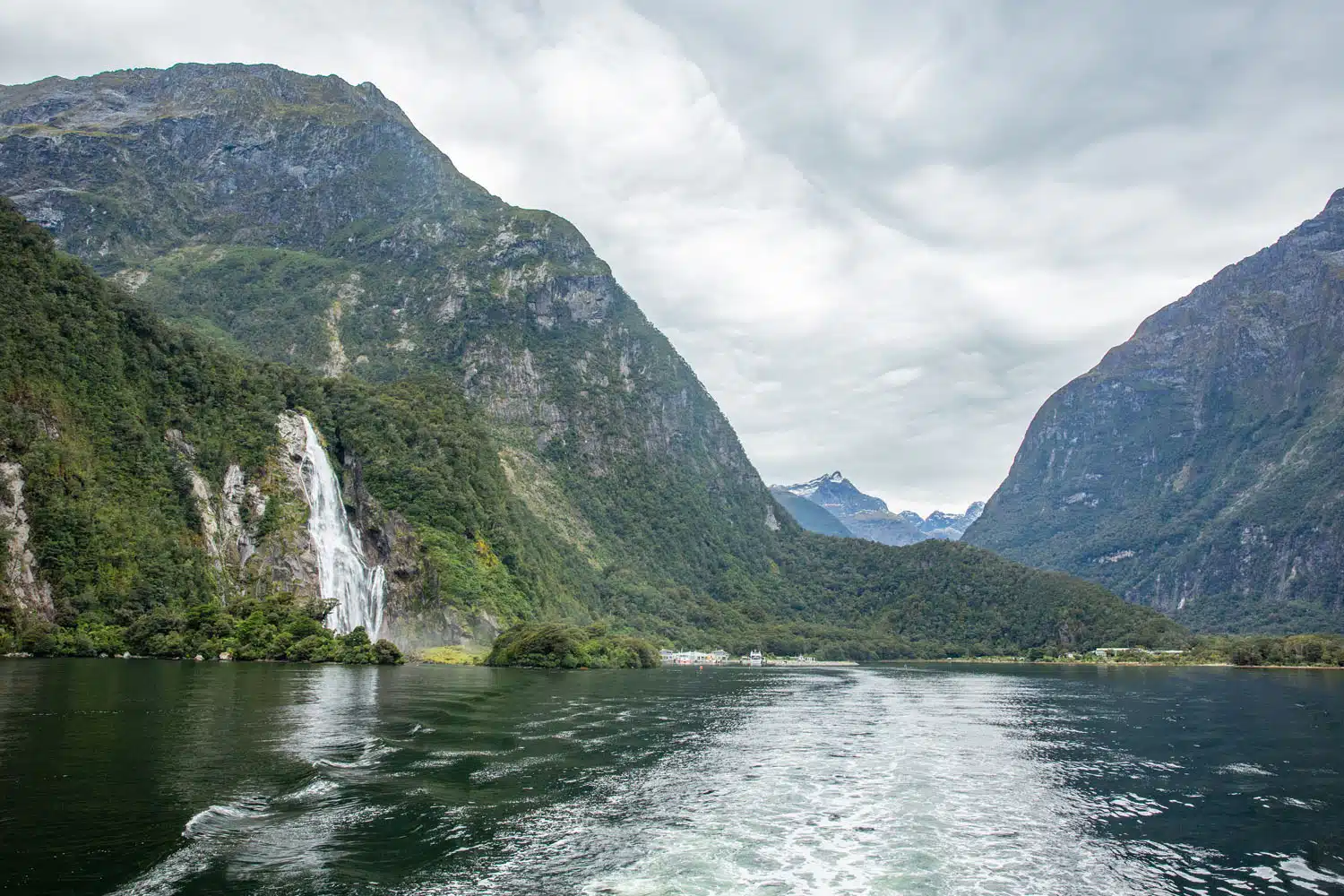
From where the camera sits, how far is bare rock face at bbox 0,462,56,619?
3428 inches

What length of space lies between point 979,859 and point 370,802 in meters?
19.2

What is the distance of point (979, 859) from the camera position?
2584 cm

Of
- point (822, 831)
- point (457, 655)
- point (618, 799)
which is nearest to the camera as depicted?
point (822, 831)

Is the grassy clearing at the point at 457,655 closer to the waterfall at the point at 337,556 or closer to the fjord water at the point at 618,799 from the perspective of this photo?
the waterfall at the point at 337,556

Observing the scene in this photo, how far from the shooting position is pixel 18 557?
8881 cm

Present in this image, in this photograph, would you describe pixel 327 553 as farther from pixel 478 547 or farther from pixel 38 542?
pixel 38 542

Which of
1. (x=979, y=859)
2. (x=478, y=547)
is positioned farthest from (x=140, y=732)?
(x=478, y=547)

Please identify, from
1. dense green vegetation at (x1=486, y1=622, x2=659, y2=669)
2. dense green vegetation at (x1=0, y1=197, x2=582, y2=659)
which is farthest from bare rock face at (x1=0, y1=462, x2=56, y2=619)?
dense green vegetation at (x1=486, y1=622, x2=659, y2=669)

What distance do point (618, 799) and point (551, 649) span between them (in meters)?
95.3

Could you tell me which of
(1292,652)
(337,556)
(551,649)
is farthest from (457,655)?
(1292,652)

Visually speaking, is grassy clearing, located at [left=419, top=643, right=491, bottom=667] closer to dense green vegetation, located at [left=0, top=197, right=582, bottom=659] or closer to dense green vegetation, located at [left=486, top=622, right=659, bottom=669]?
dense green vegetation, located at [left=486, top=622, right=659, bottom=669]

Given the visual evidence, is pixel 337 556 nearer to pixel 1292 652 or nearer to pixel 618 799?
Result: pixel 618 799

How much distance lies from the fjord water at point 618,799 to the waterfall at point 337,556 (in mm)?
68856

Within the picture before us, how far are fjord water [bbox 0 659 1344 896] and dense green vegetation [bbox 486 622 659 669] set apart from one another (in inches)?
2444
